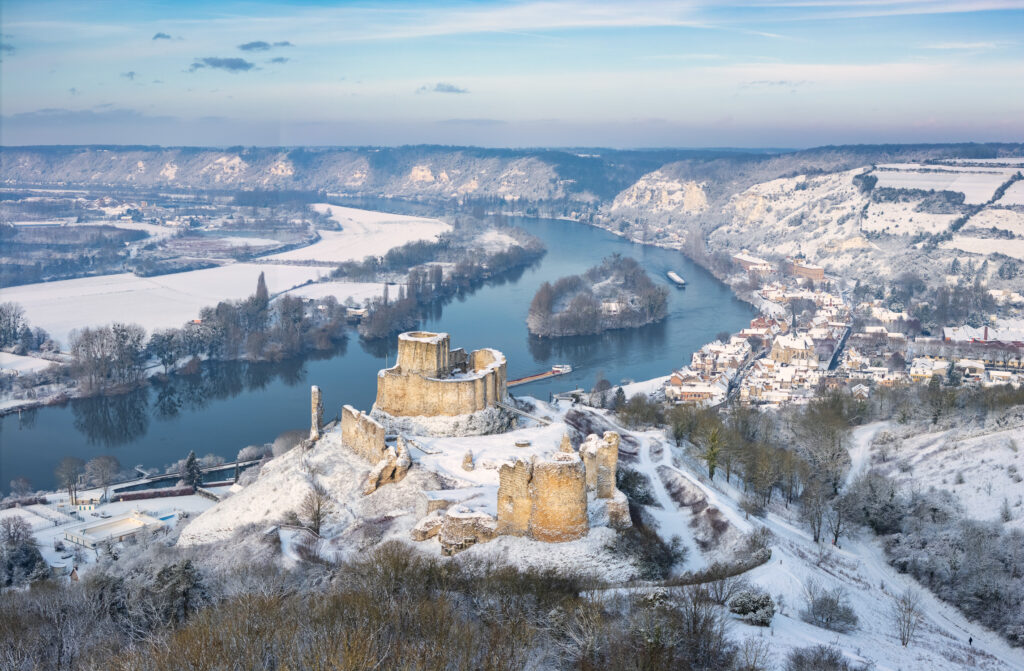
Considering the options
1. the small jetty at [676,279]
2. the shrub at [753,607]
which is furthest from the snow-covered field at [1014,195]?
the shrub at [753,607]

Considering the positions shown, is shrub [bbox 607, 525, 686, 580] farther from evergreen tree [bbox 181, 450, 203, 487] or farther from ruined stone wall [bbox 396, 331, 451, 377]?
evergreen tree [bbox 181, 450, 203, 487]

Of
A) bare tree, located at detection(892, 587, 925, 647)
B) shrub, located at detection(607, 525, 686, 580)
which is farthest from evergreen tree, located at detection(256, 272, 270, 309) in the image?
bare tree, located at detection(892, 587, 925, 647)

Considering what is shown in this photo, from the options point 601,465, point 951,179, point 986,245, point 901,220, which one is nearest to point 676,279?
point 901,220

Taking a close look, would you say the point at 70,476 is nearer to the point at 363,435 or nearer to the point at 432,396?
the point at 363,435

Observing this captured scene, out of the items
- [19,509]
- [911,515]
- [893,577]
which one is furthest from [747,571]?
[19,509]

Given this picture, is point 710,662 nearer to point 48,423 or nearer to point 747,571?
point 747,571
